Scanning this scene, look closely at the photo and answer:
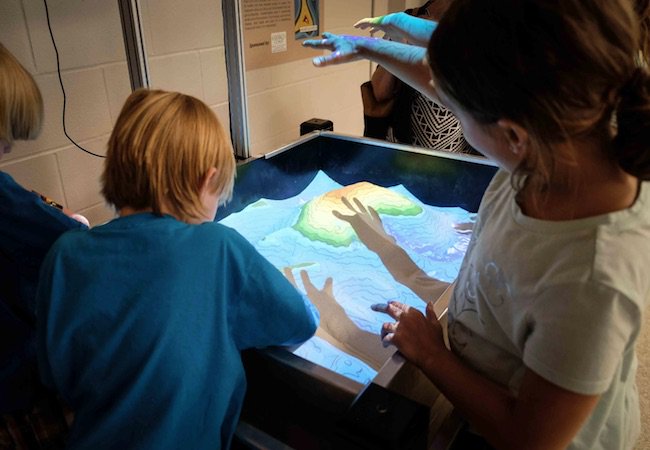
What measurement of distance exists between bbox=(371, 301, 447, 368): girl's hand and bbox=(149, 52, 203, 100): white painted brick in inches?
48.4

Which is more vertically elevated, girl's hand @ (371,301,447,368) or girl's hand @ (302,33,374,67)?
girl's hand @ (302,33,374,67)

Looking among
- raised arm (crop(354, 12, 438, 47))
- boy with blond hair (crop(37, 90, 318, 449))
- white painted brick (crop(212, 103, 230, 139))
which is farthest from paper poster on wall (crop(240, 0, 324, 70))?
boy with blond hair (crop(37, 90, 318, 449))

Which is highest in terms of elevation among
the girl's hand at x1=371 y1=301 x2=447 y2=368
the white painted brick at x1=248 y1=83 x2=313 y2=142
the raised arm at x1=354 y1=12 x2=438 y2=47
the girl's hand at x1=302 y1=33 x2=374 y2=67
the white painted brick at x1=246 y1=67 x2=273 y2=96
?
the raised arm at x1=354 y1=12 x2=438 y2=47

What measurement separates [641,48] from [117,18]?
1.41m

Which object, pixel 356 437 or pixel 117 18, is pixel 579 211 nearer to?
pixel 356 437

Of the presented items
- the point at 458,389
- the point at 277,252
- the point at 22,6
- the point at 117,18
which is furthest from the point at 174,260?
the point at 117,18

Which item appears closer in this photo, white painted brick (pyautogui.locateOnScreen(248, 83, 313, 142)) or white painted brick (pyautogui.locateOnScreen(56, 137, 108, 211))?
white painted brick (pyautogui.locateOnScreen(56, 137, 108, 211))

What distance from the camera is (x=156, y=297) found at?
67cm

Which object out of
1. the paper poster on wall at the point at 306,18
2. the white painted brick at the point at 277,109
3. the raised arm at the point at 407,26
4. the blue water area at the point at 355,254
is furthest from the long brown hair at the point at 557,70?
the paper poster on wall at the point at 306,18

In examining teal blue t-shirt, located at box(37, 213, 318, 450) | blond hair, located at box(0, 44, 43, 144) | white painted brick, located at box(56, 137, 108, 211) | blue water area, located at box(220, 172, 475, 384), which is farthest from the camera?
white painted brick, located at box(56, 137, 108, 211)

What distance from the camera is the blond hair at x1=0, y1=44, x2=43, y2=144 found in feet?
2.74

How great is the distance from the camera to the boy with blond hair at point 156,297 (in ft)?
2.21

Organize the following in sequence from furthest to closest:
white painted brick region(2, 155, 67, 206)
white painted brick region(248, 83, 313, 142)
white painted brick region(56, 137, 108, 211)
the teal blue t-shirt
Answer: white painted brick region(248, 83, 313, 142), white painted brick region(56, 137, 108, 211), white painted brick region(2, 155, 67, 206), the teal blue t-shirt

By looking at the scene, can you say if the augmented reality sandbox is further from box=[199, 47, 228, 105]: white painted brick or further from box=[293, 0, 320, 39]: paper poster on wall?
box=[293, 0, 320, 39]: paper poster on wall
